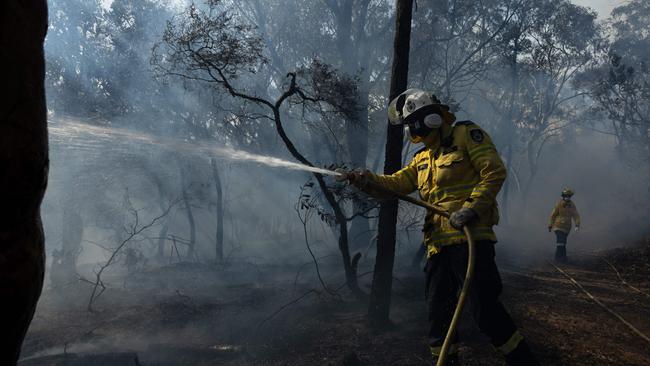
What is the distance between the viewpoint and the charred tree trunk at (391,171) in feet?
20.9

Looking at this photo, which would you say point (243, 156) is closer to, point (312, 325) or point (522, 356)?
point (312, 325)

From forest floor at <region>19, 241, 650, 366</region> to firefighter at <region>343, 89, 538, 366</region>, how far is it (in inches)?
49.4

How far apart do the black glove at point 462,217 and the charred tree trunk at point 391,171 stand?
2.90 m

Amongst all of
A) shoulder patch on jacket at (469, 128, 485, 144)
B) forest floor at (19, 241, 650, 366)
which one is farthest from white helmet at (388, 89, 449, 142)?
forest floor at (19, 241, 650, 366)

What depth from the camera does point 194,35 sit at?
25.2 feet

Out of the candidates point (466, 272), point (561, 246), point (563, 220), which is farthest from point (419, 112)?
point (561, 246)

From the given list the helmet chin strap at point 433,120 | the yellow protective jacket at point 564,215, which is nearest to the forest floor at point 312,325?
the yellow protective jacket at point 564,215

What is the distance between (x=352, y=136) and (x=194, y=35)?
34.5ft

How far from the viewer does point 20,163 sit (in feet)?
3.43

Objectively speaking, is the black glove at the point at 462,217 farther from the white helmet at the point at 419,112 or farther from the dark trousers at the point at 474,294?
the white helmet at the point at 419,112

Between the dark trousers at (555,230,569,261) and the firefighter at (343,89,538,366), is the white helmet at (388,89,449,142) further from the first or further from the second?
the dark trousers at (555,230,569,261)

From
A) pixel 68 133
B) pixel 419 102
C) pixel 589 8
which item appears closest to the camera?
pixel 419 102

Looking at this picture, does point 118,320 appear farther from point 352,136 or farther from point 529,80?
point 529,80

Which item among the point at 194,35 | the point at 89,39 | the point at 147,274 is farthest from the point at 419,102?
the point at 89,39
